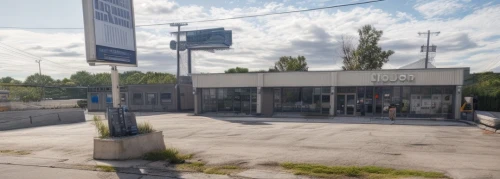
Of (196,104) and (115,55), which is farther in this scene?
(196,104)

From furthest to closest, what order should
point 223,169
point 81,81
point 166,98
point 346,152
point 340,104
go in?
point 81,81, point 166,98, point 340,104, point 346,152, point 223,169

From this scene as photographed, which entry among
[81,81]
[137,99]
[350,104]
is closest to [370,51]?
[350,104]

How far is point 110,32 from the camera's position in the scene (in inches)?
420

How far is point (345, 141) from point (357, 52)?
31.4 meters

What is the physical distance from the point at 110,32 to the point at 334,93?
2069cm

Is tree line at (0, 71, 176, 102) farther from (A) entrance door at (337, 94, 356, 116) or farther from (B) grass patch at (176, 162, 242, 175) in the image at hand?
(B) grass patch at (176, 162, 242, 175)

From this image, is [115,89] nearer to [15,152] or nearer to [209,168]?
[209,168]

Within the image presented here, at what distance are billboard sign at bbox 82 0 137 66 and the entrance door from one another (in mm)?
20193

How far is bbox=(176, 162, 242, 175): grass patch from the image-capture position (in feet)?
27.2

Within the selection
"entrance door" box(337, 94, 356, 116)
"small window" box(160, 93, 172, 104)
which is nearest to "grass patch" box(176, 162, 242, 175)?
"entrance door" box(337, 94, 356, 116)

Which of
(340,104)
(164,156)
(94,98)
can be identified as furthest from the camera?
(94,98)

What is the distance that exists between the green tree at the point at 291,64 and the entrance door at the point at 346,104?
3096 cm

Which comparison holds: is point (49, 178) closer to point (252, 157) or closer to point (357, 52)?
point (252, 157)

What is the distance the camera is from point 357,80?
1060 inches
